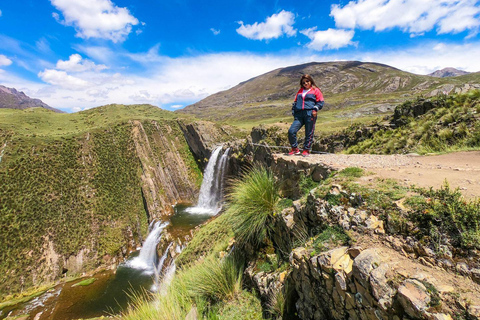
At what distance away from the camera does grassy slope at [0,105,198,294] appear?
21.8 m

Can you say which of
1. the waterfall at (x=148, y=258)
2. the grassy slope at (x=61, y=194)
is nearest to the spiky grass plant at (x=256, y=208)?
the waterfall at (x=148, y=258)

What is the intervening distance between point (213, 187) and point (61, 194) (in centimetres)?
1984

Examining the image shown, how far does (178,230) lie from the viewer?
2123 centimetres

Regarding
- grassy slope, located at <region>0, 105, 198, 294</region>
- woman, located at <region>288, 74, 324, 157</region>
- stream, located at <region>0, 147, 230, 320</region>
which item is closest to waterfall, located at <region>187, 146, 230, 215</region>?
stream, located at <region>0, 147, 230, 320</region>

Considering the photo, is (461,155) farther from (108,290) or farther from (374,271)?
(108,290)

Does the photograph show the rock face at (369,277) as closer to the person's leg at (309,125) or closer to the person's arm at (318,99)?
the person's leg at (309,125)

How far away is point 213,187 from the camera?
2841 centimetres

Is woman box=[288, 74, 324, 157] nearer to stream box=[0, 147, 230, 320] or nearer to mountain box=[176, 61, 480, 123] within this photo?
stream box=[0, 147, 230, 320]

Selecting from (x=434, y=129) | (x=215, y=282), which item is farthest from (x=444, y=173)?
(x=215, y=282)

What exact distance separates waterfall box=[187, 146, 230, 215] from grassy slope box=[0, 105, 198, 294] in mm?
8596

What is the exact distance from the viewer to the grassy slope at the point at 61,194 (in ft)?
71.4

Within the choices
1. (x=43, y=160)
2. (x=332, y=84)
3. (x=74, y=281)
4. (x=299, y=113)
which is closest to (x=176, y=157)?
(x=43, y=160)

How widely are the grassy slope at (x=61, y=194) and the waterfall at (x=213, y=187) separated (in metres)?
8.60

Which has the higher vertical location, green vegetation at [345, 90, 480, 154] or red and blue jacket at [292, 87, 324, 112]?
red and blue jacket at [292, 87, 324, 112]
